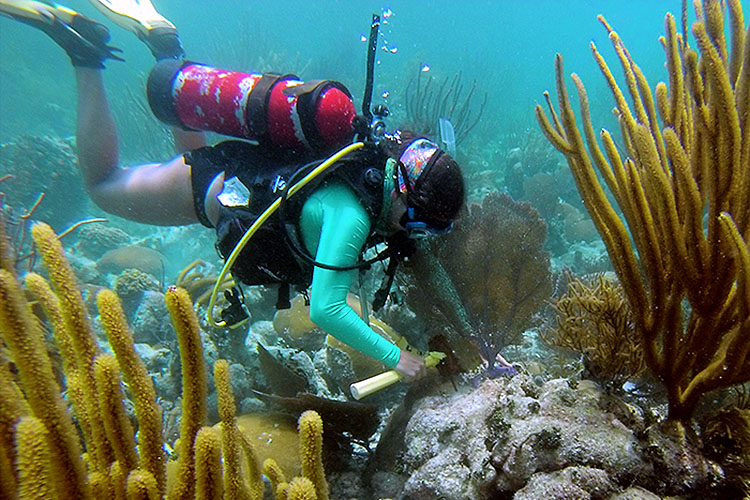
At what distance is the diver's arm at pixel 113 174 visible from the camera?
4.11m

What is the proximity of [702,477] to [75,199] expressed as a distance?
54.5ft

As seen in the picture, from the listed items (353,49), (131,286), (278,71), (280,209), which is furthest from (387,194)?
(353,49)

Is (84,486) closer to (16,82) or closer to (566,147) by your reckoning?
(566,147)

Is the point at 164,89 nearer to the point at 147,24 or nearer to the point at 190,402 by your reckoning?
the point at 147,24

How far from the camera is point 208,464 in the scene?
1.15 metres

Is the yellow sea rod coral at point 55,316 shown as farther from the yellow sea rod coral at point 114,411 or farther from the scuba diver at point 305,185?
the scuba diver at point 305,185

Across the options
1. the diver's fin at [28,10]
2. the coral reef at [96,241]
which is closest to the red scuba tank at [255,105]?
the diver's fin at [28,10]

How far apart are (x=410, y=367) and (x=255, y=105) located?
2181mm

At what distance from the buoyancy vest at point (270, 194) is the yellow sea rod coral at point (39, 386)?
1.60 metres

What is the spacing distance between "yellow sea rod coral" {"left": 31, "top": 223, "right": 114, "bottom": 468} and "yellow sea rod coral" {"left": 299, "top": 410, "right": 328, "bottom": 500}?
0.61m

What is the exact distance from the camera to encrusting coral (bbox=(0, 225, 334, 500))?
3.60ft

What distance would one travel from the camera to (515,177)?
13664mm

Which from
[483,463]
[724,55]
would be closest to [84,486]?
[483,463]

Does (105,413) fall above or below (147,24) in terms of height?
below
